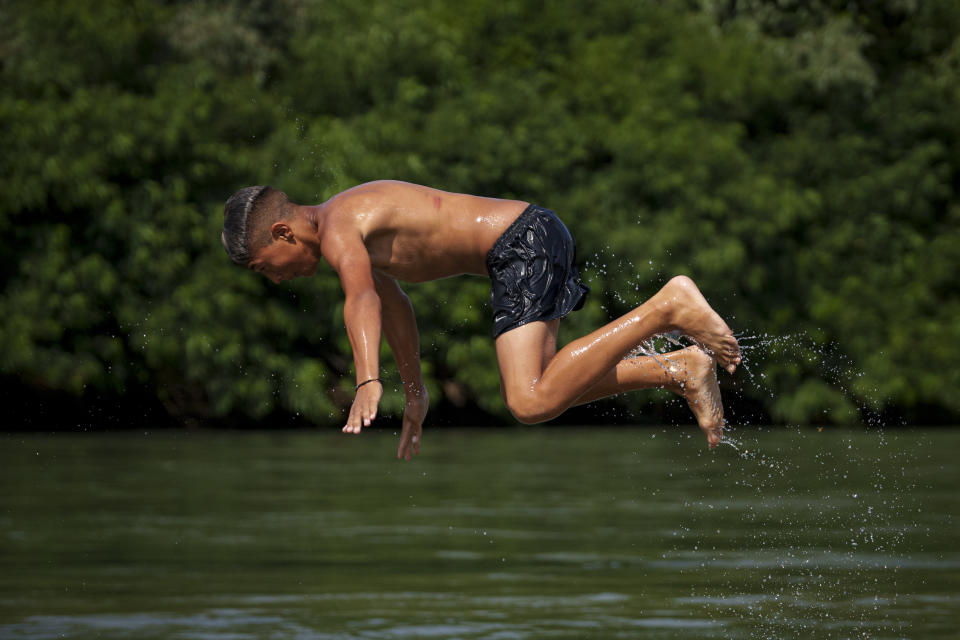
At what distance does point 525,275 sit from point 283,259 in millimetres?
1303

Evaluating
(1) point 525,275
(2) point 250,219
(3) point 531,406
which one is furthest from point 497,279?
(2) point 250,219

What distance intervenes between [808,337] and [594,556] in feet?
72.1

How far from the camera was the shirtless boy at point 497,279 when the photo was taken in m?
8.45

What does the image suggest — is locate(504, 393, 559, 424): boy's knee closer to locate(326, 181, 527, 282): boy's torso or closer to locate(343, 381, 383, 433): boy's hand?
locate(326, 181, 527, 282): boy's torso

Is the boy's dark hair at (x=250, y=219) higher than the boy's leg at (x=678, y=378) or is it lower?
higher

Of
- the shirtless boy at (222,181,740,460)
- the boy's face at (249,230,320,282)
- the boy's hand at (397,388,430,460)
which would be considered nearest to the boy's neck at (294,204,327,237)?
the shirtless boy at (222,181,740,460)

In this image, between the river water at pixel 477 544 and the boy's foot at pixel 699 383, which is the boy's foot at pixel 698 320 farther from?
the river water at pixel 477 544

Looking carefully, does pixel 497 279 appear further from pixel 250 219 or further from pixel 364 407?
pixel 364 407

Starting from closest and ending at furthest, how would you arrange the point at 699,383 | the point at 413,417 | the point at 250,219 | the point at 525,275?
1. the point at 250,219
2. the point at 525,275
3. the point at 699,383
4. the point at 413,417

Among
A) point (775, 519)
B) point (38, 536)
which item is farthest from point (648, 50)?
point (38, 536)

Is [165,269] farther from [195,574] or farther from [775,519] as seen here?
[195,574]

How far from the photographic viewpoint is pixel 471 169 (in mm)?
34312

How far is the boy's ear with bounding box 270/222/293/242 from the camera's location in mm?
8461

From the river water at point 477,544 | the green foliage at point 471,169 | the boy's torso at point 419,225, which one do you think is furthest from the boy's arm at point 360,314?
the green foliage at point 471,169
